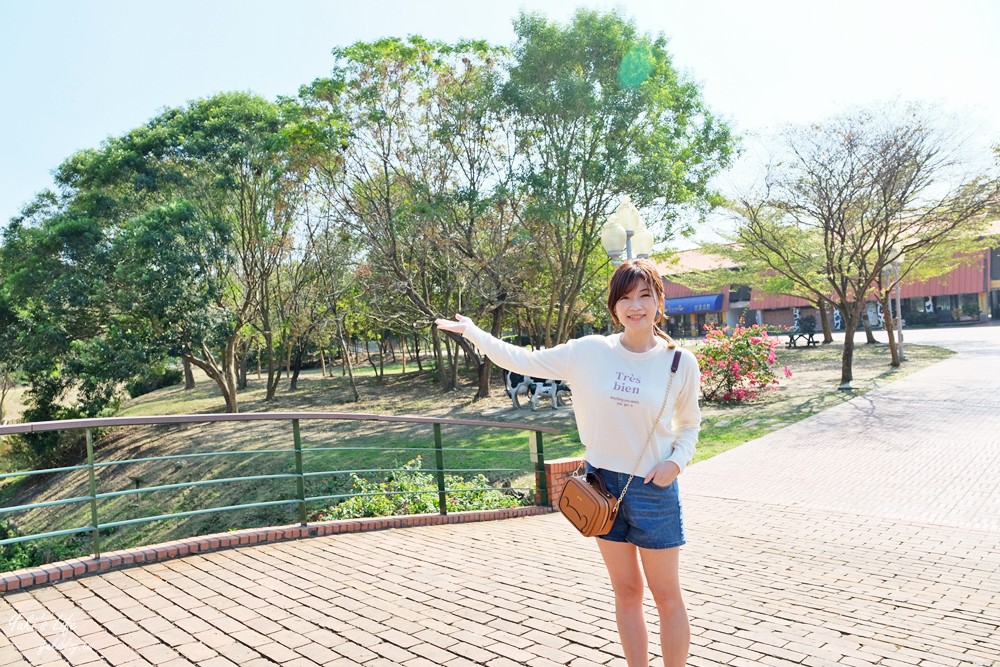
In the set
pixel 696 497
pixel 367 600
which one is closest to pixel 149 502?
pixel 696 497

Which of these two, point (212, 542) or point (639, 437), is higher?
point (639, 437)

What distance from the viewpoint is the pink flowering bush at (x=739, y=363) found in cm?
1736

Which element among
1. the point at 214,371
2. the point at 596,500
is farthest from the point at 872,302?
the point at 596,500

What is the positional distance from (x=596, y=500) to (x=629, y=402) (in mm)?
364

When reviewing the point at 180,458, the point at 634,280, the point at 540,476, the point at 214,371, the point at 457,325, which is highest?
the point at 634,280

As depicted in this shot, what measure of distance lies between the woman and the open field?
686cm

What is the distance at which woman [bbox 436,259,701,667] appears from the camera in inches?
99.0

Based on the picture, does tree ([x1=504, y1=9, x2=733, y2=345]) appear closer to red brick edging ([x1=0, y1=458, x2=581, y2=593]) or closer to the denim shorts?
red brick edging ([x1=0, y1=458, x2=581, y2=593])

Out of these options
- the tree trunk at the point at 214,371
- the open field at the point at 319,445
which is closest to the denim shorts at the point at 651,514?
the open field at the point at 319,445

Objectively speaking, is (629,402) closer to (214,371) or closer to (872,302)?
(214,371)

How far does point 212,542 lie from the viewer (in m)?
5.19

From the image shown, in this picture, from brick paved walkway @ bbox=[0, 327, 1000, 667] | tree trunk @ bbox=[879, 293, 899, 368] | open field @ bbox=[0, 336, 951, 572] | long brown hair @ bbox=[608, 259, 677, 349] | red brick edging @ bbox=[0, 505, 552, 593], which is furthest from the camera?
tree trunk @ bbox=[879, 293, 899, 368]

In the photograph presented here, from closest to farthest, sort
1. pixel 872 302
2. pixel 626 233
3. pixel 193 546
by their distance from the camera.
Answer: pixel 193 546
pixel 626 233
pixel 872 302

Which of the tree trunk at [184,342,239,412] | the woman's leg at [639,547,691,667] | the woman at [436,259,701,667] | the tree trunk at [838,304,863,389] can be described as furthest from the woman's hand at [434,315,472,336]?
the tree trunk at [184,342,239,412]
